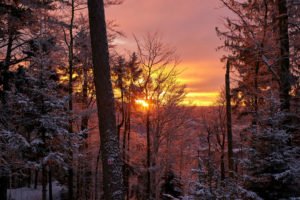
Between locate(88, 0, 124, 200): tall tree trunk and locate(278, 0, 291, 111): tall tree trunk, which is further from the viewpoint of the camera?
locate(278, 0, 291, 111): tall tree trunk

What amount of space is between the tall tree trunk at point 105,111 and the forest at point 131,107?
1 cm

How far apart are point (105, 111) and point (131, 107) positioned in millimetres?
28607

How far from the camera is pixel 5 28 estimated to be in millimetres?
14898

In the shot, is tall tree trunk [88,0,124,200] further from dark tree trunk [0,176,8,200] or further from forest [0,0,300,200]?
dark tree trunk [0,176,8,200]

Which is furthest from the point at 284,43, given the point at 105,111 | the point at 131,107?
the point at 131,107

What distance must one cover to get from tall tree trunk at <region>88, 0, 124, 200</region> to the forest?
0.05 ft

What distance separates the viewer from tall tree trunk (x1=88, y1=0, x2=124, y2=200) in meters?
5.08

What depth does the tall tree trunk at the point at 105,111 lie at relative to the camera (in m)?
5.08

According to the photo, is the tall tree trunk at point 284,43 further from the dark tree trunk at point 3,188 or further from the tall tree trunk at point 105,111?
the dark tree trunk at point 3,188

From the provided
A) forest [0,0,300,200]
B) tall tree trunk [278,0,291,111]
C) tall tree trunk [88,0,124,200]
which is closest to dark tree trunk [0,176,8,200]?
forest [0,0,300,200]

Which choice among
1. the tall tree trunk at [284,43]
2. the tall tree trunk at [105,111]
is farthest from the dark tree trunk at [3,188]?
the tall tree trunk at [105,111]

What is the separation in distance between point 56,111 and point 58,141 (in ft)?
4.88

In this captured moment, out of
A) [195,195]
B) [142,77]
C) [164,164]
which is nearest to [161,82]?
[142,77]

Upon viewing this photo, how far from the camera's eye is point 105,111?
205 inches
